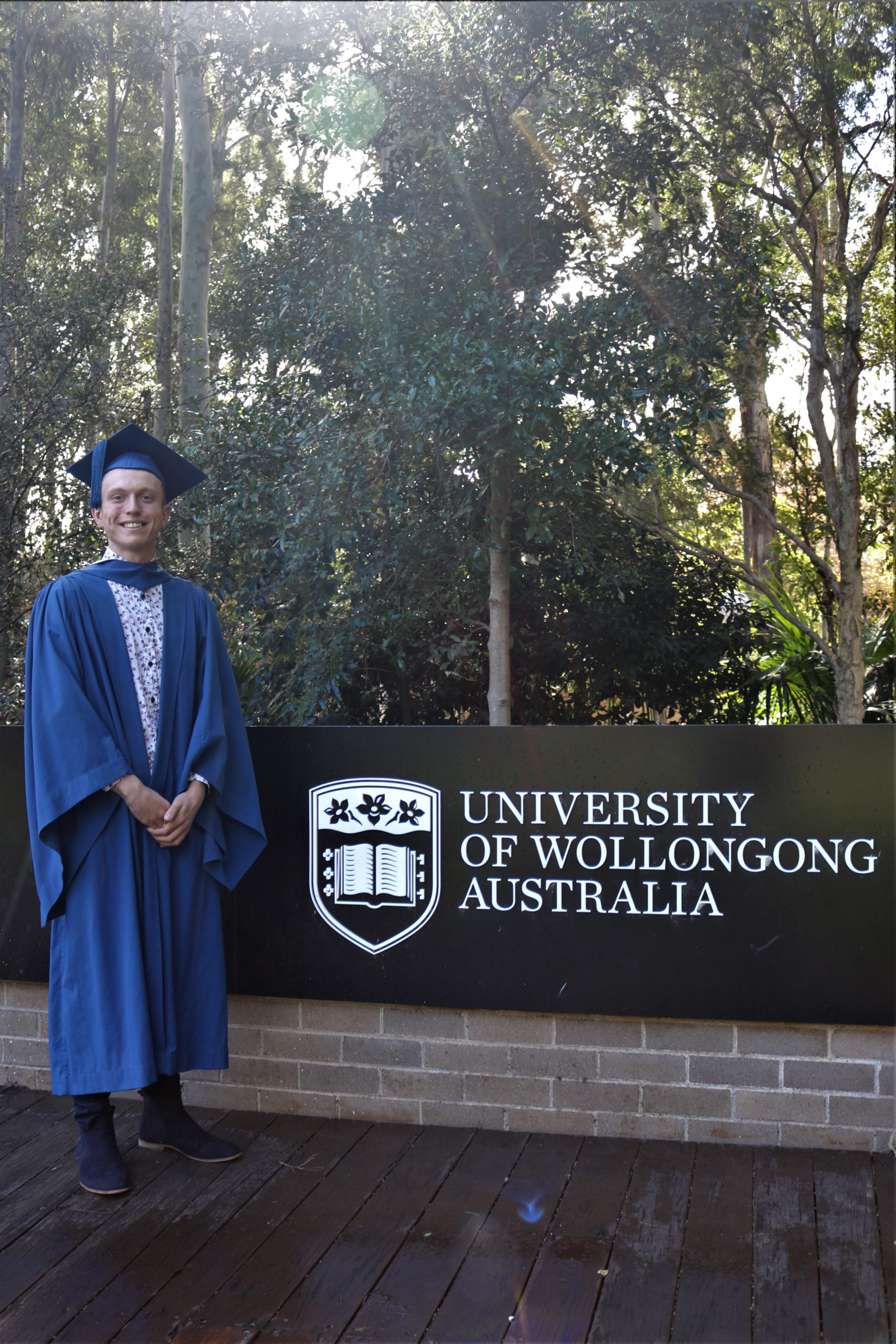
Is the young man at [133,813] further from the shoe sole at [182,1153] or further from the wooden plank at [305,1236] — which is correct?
the wooden plank at [305,1236]

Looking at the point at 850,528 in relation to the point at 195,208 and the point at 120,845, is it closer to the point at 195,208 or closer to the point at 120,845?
the point at 120,845

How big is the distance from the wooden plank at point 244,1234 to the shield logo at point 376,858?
22.8 inches

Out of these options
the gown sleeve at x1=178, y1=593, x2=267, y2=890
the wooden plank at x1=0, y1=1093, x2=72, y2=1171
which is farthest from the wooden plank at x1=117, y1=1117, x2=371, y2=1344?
the gown sleeve at x1=178, y1=593, x2=267, y2=890

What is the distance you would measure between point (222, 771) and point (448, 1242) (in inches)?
55.4

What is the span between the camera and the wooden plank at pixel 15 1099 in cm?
372

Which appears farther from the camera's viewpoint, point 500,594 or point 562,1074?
point 500,594

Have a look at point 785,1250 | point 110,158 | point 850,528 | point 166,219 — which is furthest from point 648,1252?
point 110,158

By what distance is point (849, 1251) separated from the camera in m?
2.68

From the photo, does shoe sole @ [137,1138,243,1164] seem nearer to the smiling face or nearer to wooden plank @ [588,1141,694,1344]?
wooden plank @ [588,1141,694,1344]

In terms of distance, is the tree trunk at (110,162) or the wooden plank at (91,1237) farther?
the tree trunk at (110,162)

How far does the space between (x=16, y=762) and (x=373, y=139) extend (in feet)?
12.9

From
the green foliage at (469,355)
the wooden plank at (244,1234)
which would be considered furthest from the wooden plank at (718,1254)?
the green foliage at (469,355)

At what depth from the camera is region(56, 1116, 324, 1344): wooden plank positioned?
7.98 ft

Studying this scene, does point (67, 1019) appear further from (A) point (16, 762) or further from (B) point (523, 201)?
(B) point (523, 201)
